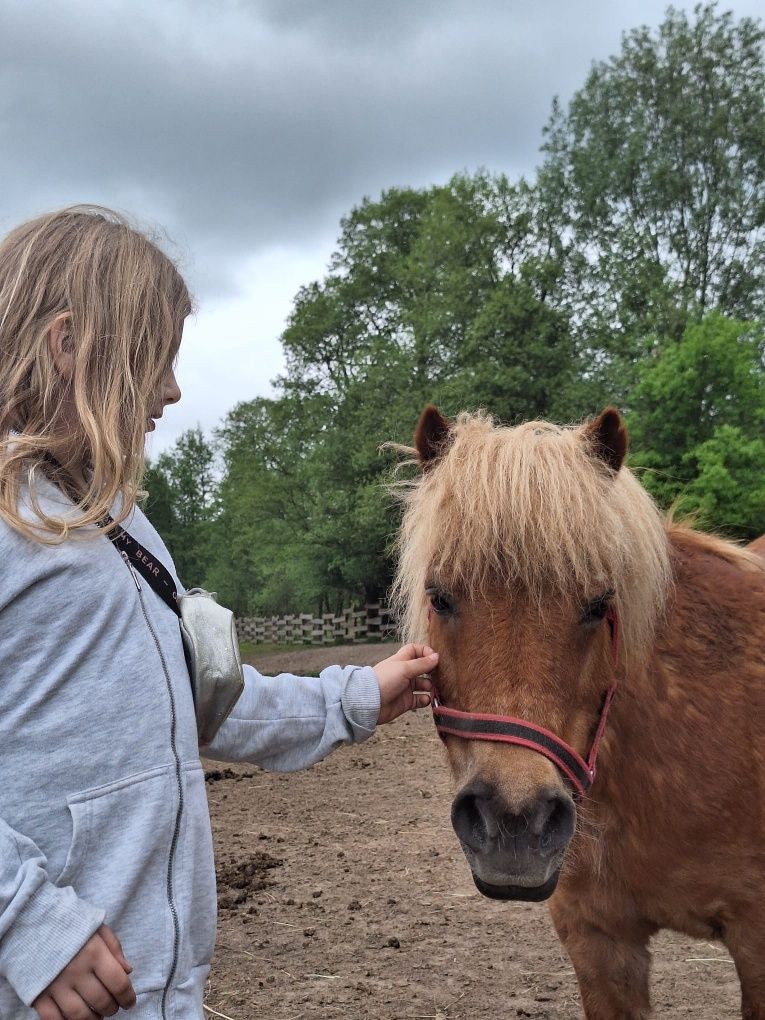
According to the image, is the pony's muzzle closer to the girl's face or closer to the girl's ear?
the girl's face

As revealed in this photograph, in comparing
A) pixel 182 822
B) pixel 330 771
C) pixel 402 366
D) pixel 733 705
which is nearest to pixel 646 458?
pixel 402 366

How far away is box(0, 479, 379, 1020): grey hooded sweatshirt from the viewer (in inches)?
49.5

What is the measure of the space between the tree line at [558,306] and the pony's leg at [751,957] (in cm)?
1880

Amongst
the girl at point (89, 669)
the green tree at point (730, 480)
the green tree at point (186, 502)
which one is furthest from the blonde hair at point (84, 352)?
the green tree at point (186, 502)

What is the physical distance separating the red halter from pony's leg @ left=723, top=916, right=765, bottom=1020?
766 mm

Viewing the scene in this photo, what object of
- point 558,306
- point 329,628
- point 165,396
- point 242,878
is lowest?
point 329,628

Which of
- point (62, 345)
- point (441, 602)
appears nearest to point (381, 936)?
point (441, 602)

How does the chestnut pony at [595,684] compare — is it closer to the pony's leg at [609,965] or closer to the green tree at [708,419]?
the pony's leg at [609,965]

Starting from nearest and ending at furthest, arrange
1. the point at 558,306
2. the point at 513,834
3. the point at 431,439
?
the point at 513,834
the point at 431,439
the point at 558,306

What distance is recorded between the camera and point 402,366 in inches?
952

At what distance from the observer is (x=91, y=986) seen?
1.22m

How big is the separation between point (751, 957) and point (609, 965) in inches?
Answer: 16.2

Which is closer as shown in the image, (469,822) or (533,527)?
(469,822)

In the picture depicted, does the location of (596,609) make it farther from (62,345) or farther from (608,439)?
(62,345)
